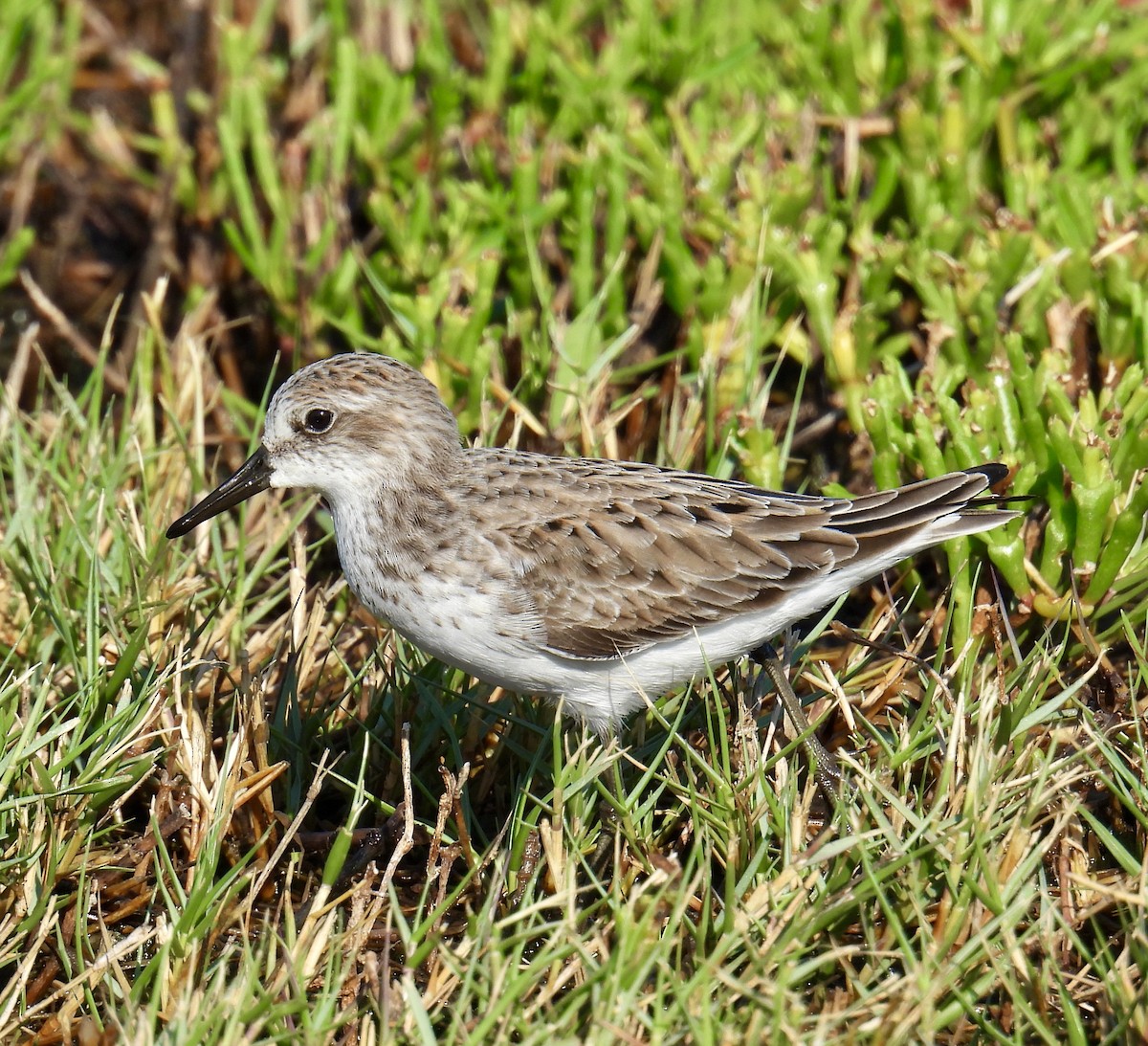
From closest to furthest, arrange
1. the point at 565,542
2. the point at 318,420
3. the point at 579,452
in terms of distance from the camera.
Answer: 1. the point at 565,542
2. the point at 318,420
3. the point at 579,452

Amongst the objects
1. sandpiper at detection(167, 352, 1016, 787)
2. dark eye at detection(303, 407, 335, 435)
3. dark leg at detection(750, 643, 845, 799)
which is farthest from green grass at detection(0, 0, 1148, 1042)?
dark eye at detection(303, 407, 335, 435)

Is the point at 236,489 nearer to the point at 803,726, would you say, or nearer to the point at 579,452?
the point at 579,452

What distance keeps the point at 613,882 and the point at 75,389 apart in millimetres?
4547

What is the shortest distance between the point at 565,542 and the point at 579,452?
5.13ft

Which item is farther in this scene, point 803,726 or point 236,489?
point 236,489

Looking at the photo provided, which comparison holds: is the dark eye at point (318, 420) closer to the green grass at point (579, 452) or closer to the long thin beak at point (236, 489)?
the long thin beak at point (236, 489)

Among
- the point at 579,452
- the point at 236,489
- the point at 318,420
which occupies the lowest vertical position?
the point at 579,452

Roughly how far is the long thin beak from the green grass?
1.03 feet

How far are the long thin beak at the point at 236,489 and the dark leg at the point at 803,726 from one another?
1.77 metres

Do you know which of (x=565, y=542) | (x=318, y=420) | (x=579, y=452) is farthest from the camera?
(x=579, y=452)

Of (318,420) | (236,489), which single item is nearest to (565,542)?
(318,420)

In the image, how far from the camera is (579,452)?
6.50 m

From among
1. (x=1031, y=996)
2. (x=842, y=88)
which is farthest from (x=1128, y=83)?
(x=1031, y=996)

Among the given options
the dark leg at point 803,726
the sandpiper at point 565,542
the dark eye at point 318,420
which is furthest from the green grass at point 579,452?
the dark eye at point 318,420
